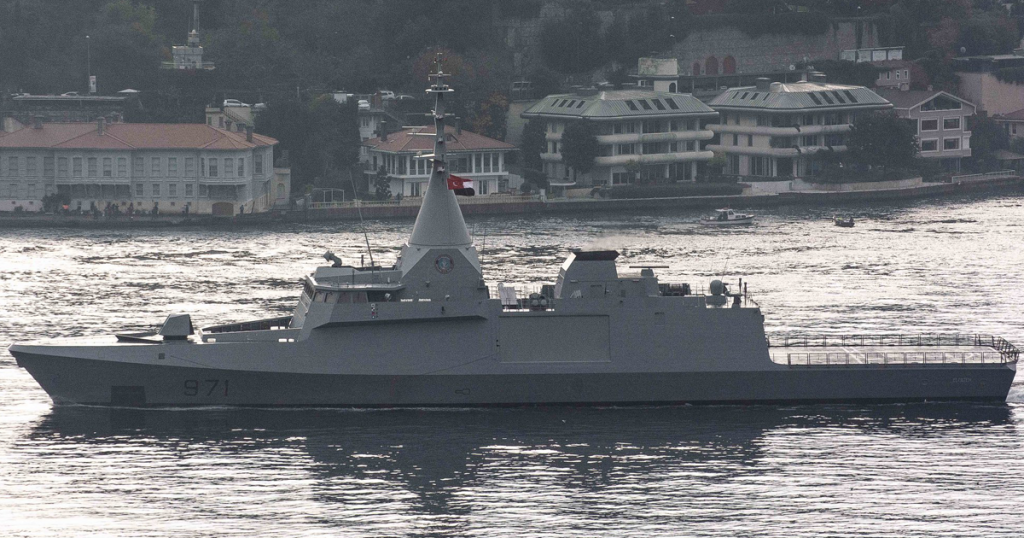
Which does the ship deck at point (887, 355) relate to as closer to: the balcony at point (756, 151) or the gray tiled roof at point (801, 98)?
the balcony at point (756, 151)

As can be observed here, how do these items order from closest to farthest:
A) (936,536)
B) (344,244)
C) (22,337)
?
(936,536) < (22,337) < (344,244)

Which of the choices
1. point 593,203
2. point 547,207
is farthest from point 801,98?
point 547,207

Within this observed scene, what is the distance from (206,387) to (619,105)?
52479mm

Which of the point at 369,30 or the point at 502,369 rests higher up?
the point at 369,30

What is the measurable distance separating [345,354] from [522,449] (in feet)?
16.3

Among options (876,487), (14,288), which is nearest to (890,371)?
(876,487)

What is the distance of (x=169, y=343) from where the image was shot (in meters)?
34.6

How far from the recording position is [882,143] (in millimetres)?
85250

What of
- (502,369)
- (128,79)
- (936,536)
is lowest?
(936,536)

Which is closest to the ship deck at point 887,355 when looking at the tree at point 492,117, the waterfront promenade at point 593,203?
the waterfront promenade at point 593,203

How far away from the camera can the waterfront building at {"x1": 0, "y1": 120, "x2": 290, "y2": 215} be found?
73500 mm

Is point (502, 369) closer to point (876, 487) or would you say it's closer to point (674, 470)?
point (674, 470)

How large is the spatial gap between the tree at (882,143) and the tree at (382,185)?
86.4ft

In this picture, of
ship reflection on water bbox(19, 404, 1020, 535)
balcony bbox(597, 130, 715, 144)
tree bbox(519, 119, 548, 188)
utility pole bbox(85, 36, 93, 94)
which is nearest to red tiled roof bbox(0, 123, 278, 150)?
tree bbox(519, 119, 548, 188)
